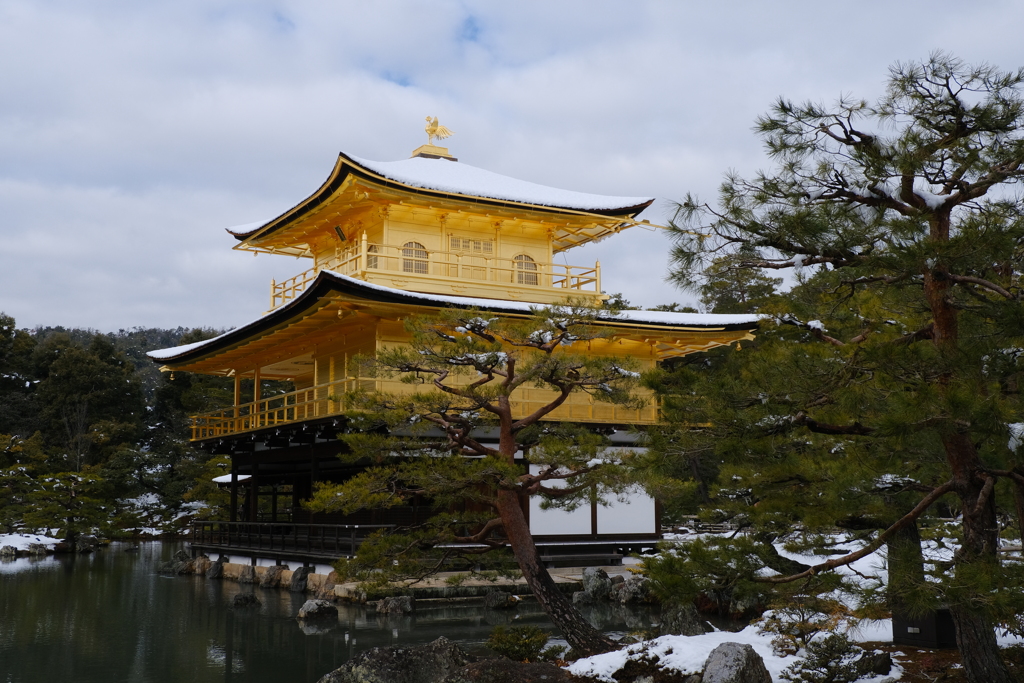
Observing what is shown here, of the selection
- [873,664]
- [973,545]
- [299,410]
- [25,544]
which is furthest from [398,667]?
[25,544]

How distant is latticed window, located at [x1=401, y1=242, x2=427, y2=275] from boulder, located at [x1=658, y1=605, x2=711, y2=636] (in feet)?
35.6

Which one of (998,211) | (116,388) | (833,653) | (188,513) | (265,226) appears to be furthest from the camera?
(116,388)

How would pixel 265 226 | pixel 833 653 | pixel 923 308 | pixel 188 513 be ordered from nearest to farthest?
pixel 923 308 → pixel 833 653 → pixel 265 226 → pixel 188 513

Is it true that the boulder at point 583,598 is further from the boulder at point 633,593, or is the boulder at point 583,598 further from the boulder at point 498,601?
the boulder at point 498,601

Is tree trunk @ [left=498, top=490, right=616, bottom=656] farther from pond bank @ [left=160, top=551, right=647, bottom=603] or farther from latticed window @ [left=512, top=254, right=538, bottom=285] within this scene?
latticed window @ [left=512, top=254, right=538, bottom=285]

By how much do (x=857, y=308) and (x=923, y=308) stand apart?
0.45 m

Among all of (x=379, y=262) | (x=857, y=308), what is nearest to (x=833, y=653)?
(x=857, y=308)

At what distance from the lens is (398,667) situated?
26.0ft

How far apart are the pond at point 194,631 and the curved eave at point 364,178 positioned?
7.83 meters

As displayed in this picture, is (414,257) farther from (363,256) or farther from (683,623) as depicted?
(683,623)

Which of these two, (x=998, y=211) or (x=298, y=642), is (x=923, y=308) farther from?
(x=298, y=642)

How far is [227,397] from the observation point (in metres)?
38.5

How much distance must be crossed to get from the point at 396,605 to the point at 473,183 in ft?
31.6

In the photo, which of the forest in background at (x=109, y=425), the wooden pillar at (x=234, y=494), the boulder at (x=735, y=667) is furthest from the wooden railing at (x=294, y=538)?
the forest in background at (x=109, y=425)
